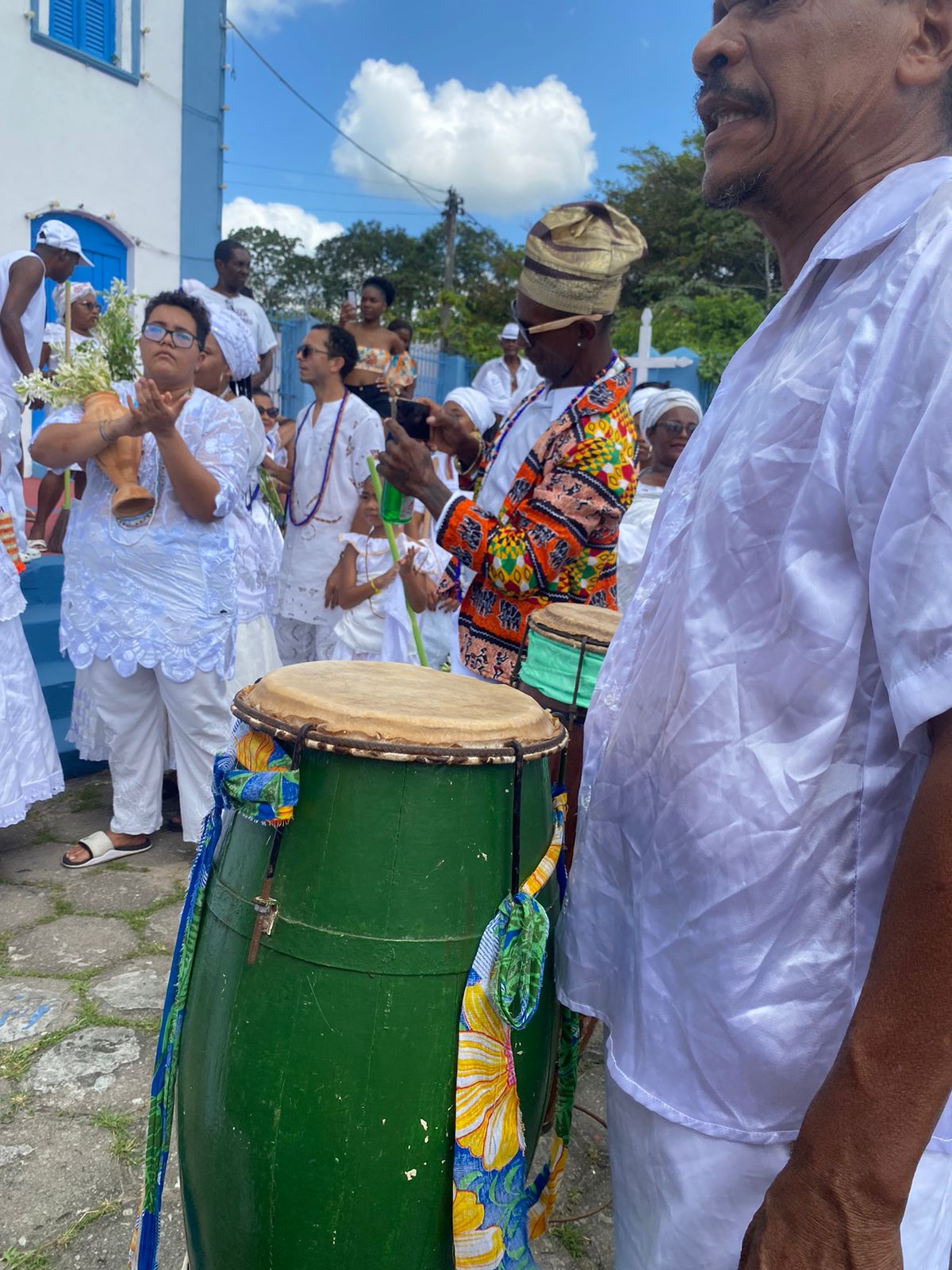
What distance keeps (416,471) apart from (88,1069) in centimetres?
180

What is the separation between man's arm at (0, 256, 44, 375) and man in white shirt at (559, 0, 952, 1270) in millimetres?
3651

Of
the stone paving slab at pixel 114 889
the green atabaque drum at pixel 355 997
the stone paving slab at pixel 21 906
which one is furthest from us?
the stone paving slab at pixel 114 889

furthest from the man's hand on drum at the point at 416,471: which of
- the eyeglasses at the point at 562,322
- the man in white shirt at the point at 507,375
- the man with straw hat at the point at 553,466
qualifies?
the man in white shirt at the point at 507,375

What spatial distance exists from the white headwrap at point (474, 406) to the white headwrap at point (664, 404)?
818 millimetres

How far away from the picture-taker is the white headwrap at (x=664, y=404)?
4.75m

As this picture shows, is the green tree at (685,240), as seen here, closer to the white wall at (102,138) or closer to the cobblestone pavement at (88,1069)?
the white wall at (102,138)

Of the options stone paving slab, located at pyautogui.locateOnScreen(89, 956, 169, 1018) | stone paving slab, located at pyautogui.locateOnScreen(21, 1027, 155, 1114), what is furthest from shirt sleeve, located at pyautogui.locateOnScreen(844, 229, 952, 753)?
stone paving slab, located at pyautogui.locateOnScreen(89, 956, 169, 1018)

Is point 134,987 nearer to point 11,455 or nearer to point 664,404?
point 11,455

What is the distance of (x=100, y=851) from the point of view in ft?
12.5

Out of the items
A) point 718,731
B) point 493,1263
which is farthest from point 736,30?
point 493,1263

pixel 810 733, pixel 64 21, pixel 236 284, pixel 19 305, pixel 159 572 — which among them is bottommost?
pixel 159 572

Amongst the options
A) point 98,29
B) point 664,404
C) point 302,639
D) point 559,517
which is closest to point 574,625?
point 559,517

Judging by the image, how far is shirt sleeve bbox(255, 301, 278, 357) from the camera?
23.2 ft

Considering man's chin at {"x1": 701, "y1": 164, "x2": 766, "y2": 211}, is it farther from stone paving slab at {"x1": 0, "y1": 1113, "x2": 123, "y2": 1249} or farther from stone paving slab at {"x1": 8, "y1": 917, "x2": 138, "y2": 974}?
stone paving slab at {"x1": 8, "y1": 917, "x2": 138, "y2": 974}
